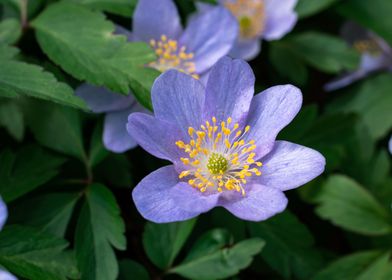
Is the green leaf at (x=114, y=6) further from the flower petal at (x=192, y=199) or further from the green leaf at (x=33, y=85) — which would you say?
the flower petal at (x=192, y=199)

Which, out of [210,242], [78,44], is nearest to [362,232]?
[210,242]

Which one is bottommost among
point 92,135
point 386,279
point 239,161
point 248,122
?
point 386,279

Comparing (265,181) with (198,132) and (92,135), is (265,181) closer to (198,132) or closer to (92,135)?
(198,132)

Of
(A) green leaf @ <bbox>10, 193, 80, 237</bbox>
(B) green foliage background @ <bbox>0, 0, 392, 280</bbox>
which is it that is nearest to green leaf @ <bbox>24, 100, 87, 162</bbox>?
(B) green foliage background @ <bbox>0, 0, 392, 280</bbox>

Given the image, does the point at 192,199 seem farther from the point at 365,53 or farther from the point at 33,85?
the point at 365,53

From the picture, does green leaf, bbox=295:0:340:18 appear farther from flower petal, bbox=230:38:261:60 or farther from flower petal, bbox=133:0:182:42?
flower petal, bbox=133:0:182:42

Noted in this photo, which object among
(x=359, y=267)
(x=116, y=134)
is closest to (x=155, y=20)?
(x=116, y=134)
